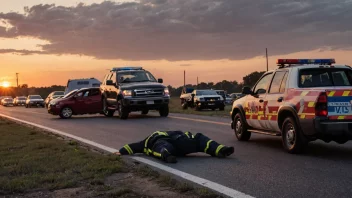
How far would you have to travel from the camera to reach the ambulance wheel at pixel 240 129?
472 inches

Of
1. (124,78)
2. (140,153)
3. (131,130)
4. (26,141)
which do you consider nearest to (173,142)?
(140,153)

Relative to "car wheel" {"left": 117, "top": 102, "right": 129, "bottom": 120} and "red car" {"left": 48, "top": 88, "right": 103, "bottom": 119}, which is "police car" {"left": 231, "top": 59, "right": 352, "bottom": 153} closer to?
"car wheel" {"left": 117, "top": 102, "right": 129, "bottom": 120}

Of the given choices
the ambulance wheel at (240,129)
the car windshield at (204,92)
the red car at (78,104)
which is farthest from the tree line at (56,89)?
the ambulance wheel at (240,129)

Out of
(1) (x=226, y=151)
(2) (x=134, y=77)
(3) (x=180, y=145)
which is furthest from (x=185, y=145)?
(2) (x=134, y=77)

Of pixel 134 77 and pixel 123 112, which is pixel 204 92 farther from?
pixel 123 112

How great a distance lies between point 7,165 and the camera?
8.62 metres

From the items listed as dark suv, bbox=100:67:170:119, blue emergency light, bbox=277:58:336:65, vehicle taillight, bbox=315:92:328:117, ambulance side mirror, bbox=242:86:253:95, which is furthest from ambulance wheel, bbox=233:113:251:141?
dark suv, bbox=100:67:170:119

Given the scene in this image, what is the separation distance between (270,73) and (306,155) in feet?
7.77

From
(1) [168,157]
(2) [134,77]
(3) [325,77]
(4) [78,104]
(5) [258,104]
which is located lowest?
(1) [168,157]

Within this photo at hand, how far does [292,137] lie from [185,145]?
212 cm

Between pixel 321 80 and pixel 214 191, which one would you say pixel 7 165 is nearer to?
pixel 214 191

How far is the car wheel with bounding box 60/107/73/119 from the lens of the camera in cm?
2443

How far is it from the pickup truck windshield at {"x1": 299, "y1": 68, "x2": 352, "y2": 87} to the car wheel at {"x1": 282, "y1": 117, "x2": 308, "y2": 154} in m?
0.79

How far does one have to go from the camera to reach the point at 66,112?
24.6 m
